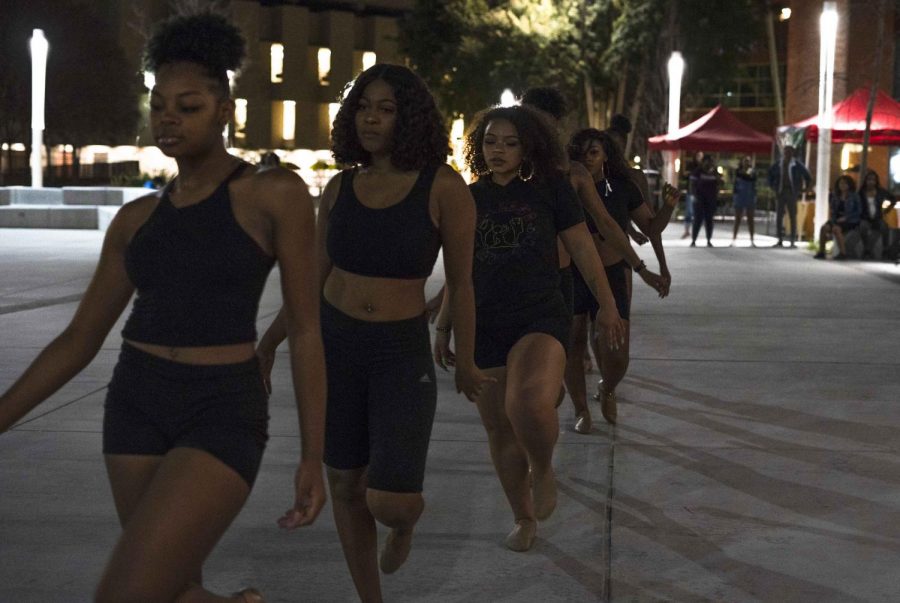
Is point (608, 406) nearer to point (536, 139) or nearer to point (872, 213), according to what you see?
point (536, 139)

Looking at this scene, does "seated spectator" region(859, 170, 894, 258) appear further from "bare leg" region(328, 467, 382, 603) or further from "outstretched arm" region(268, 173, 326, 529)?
"outstretched arm" region(268, 173, 326, 529)

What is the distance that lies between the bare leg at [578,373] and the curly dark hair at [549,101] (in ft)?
5.19

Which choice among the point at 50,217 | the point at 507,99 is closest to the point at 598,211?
the point at 507,99

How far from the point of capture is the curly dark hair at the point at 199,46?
3584 mm

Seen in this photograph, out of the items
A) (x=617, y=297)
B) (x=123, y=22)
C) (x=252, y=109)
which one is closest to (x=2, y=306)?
(x=617, y=297)

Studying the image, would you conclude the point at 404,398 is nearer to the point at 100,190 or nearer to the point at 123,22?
the point at 100,190

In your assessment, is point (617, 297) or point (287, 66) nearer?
point (617, 297)

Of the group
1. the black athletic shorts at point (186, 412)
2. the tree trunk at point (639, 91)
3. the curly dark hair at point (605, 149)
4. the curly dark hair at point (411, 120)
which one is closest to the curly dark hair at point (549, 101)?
the curly dark hair at point (605, 149)

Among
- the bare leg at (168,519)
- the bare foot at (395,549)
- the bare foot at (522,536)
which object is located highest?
the bare leg at (168,519)

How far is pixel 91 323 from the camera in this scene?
12.0 ft

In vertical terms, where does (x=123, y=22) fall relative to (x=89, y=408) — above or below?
above

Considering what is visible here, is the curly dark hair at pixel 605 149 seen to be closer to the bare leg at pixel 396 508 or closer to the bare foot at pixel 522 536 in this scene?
the bare foot at pixel 522 536

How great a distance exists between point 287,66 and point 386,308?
8084 cm

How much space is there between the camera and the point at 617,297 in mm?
8578
